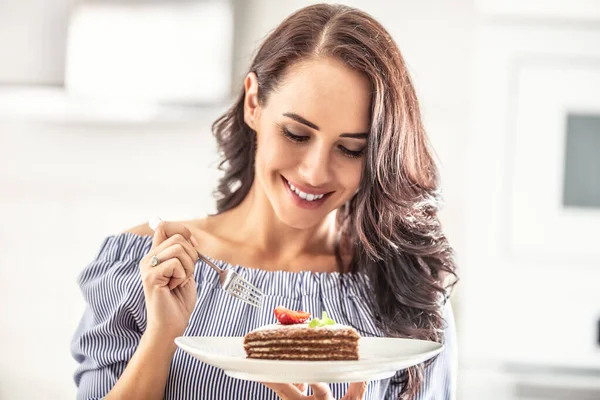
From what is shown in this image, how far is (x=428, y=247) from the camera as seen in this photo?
177 centimetres

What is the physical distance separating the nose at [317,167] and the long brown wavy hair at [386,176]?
93 millimetres

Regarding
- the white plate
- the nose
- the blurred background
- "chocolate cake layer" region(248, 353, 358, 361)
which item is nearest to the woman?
the nose

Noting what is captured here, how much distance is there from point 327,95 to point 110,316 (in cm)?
63

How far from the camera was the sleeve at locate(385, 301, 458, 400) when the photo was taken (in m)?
1.74

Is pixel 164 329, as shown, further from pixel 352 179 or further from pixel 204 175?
pixel 204 175

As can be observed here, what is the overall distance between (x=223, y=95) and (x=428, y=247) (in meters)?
1.39

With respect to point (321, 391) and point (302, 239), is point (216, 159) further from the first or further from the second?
point (321, 391)

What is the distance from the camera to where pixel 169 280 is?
Result: 1.44 meters

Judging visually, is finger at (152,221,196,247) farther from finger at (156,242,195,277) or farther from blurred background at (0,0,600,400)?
blurred background at (0,0,600,400)

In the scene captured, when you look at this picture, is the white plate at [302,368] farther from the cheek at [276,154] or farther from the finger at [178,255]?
the cheek at [276,154]

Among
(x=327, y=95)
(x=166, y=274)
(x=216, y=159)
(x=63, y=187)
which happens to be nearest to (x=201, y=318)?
(x=166, y=274)

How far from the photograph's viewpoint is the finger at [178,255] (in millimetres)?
1394

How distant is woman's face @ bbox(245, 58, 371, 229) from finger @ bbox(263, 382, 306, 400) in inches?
16.1

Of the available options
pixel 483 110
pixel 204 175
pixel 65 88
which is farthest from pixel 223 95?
pixel 483 110
